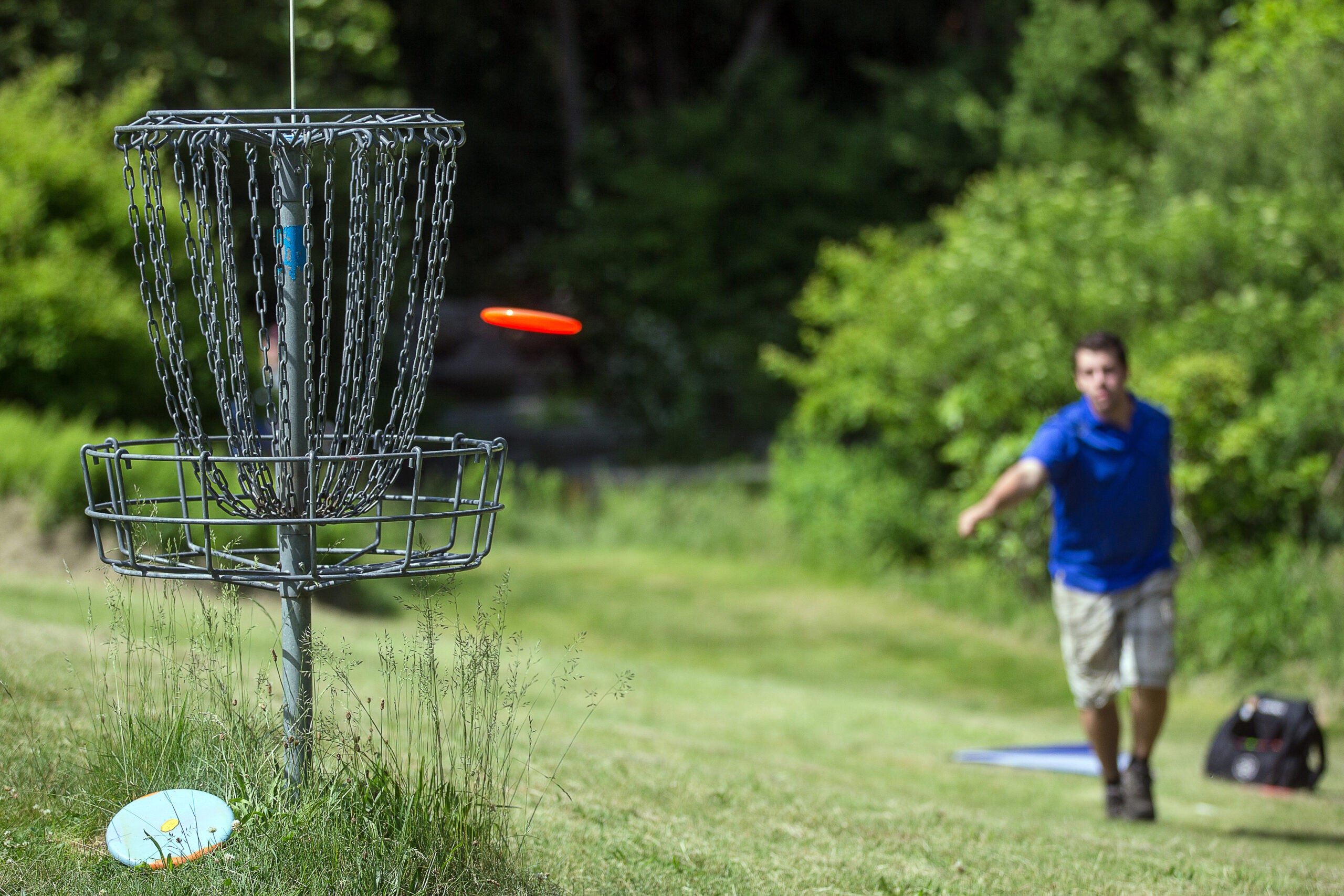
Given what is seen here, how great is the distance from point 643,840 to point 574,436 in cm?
1932

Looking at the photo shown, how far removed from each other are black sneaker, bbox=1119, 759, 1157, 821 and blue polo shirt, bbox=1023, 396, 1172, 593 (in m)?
0.79

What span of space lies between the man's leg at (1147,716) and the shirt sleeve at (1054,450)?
98cm

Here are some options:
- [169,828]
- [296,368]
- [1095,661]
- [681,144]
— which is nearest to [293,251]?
[296,368]

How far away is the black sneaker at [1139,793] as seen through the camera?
18.7 feet

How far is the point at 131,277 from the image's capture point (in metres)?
13.6

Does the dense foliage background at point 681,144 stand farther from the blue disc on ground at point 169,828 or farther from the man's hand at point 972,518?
the blue disc on ground at point 169,828

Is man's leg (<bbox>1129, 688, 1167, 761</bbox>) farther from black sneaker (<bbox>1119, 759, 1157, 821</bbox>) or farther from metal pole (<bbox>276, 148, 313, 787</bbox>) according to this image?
metal pole (<bbox>276, 148, 313, 787</bbox>)

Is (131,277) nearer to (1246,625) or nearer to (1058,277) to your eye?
(1058,277)

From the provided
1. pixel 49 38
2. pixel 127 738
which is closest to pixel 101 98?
pixel 49 38

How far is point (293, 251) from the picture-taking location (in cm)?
322

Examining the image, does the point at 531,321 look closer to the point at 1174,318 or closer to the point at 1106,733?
the point at 1106,733

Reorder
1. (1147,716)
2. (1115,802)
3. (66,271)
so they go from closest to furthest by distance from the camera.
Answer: (1147,716) < (1115,802) < (66,271)

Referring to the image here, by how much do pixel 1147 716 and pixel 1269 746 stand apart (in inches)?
73.5

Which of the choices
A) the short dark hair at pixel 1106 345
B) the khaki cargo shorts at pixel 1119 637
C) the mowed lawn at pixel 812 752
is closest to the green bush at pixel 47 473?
the mowed lawn at pixel 812 752
